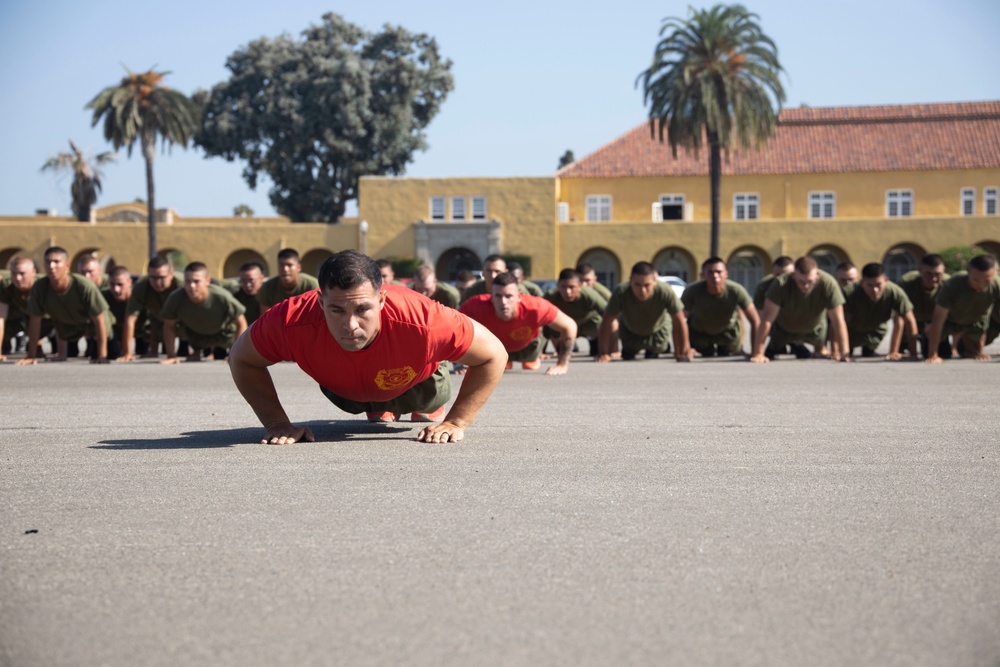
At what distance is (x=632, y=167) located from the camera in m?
62.9

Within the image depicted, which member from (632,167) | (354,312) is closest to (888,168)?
(632,167)

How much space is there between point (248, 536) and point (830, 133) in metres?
63.0

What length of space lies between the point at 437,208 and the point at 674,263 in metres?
12.5

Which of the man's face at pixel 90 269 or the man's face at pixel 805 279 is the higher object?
the man's face at pixel 90 269

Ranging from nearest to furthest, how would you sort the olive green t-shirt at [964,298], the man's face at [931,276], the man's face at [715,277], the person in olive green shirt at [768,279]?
1. the olive green t-shirt at [964,298]
2. the man's face at [715,277]
3. the man's face at [931,276]
4. the person in olive green shirt at [768,279]

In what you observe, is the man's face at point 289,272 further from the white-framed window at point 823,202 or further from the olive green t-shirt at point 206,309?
the white-framed window at point 823,202

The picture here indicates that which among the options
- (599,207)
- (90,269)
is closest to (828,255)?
(599,207)

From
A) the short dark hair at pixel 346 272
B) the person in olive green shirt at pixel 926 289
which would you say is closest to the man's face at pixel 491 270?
the person in olive green shirt at pixel 926 289

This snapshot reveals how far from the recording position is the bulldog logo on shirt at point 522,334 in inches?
517

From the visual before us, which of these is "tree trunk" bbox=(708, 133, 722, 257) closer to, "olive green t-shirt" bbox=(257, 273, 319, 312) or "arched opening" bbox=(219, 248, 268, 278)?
"arched opening" bbox=(219, 248, 268, 278)

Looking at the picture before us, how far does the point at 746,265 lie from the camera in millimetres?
60844

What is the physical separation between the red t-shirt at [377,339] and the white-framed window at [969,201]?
59.5 meters

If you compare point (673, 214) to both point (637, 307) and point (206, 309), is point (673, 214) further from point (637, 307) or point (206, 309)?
point (206, 309)

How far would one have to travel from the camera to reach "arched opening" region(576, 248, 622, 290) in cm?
5944
